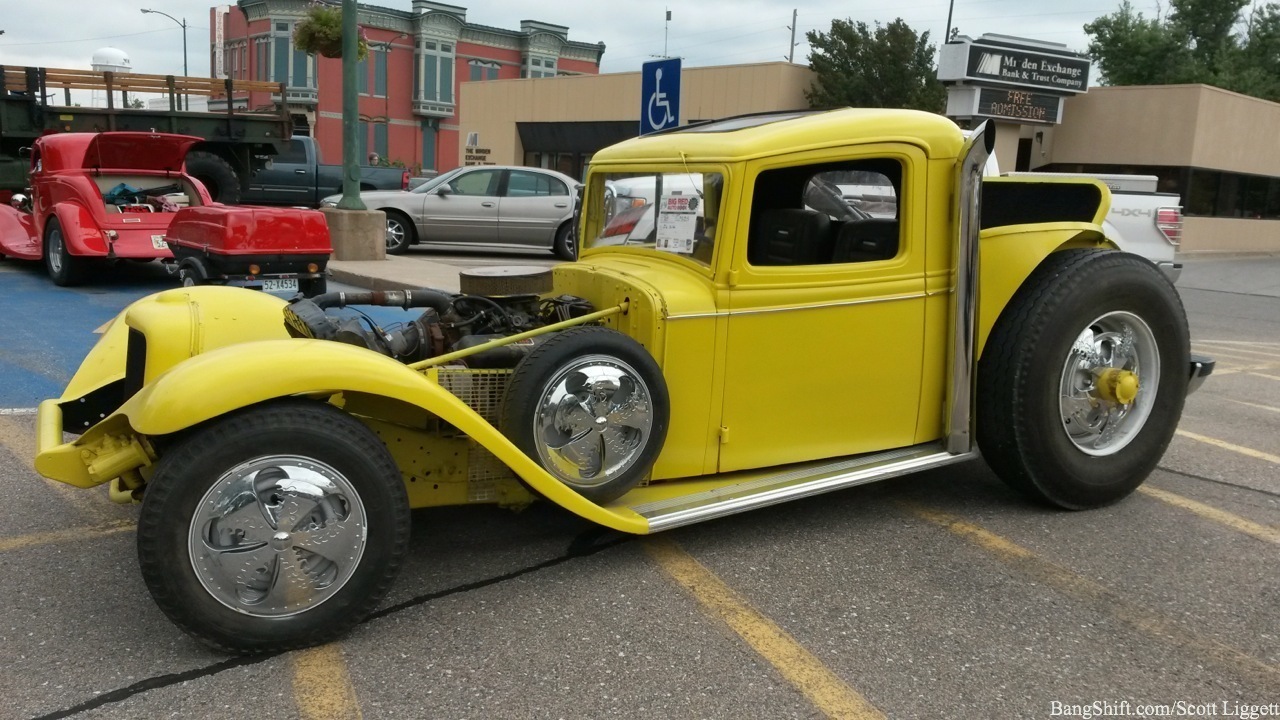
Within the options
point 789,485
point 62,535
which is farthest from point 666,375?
point 62,535

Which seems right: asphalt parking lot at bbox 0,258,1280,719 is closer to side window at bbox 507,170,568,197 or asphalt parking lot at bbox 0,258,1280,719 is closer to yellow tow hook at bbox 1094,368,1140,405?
yellow tow hook at bbox 1094,368,1140,405

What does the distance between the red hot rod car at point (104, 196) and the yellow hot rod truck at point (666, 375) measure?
6451mm

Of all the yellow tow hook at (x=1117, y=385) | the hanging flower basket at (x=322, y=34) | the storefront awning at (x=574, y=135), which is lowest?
the yellow tow hook at (x=1117, y=385)

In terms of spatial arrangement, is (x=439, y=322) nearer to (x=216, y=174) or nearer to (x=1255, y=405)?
(x=1255, y=405)

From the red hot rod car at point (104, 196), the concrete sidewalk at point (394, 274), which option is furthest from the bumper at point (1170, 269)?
the red hot rod car at point (104, 196)

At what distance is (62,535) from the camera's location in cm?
378

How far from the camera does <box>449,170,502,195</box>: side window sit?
1430 cm

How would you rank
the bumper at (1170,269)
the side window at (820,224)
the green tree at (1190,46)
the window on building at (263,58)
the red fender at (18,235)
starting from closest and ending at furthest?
the side window at (820,224), the bumper at (1170,269), the red fender at (18,235), the green tree at (1190,46), the window on building at (263,58)

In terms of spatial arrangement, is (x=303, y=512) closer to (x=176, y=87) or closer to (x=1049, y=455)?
(x=1049, y=455)

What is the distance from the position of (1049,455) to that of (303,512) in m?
3.00

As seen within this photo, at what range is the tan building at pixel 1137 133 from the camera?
72.0ft

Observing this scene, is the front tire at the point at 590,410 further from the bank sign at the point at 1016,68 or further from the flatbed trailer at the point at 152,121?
the bank sign at the point at 1016,68

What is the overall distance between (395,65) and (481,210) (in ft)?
129

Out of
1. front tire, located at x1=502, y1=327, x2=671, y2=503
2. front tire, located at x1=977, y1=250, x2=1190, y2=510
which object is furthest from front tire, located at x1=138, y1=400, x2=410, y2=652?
front tire, located at x1=977, y1=250, x2=1190, y2=510
